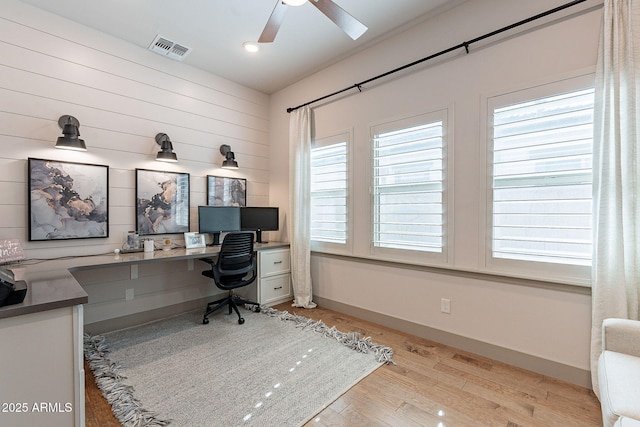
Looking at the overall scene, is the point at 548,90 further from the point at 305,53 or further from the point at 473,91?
the point at 305,53

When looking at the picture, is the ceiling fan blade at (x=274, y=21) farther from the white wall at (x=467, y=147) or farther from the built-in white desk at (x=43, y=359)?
the built-in white desk at (x=43, y=359)

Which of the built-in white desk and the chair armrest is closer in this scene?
the built-in white desk

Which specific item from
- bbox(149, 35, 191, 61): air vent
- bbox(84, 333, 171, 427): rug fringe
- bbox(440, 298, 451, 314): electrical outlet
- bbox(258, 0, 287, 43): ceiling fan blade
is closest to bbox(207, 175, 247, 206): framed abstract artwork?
bbox(149, 35, 191, 61): air vent

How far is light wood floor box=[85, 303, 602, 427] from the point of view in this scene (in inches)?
67.3

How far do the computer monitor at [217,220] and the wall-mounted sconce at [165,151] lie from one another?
2.13 ft

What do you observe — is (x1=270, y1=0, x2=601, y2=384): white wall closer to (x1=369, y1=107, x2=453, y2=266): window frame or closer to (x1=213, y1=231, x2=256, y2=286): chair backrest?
(x1=369, y1=107, x2=453, y2=266): window frame

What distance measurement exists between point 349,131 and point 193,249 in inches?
89.9

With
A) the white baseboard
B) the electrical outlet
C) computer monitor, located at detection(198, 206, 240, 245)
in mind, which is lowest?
the white baseboard

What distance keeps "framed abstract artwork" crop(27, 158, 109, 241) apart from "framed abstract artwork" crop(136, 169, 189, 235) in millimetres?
316

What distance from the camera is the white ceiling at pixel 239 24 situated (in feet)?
8.51

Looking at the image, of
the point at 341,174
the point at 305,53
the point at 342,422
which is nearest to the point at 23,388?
the point at 342,422

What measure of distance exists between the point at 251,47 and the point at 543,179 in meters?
3.11

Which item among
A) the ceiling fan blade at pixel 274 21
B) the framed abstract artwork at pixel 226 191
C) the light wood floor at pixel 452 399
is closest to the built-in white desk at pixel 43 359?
the light wood floor at pixel 452 399

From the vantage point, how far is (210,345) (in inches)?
105
